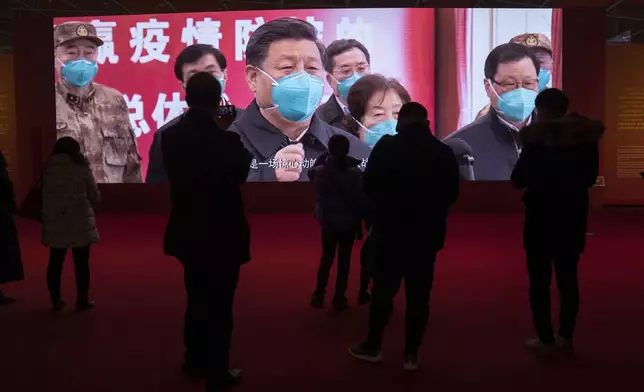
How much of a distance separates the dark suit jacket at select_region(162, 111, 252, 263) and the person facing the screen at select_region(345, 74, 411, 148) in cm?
686

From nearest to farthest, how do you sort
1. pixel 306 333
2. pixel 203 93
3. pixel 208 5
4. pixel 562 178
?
pixel 203 93 → pixel 562 178 → pixel 306 333 → pixel 208 5

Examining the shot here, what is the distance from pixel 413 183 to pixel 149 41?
8.10 m

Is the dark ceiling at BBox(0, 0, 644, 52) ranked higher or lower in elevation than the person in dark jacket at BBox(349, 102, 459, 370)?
higher

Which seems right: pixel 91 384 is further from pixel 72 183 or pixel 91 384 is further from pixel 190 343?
pixel 72 183

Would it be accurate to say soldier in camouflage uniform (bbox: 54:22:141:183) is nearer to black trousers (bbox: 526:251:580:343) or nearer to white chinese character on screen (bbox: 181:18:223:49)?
white chinese character on screen (bbox: 181:18:223:49)

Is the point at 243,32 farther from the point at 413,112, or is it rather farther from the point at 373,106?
the point at 413,112

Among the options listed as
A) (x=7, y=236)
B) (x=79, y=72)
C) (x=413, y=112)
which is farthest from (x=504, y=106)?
(x=7, y=236)

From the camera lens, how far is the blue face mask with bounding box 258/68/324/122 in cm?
936

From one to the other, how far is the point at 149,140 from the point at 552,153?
791 centimetres

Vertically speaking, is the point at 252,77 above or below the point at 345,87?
above

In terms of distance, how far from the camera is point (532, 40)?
31.6 feet

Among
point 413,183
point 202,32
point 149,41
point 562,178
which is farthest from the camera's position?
point 149,41

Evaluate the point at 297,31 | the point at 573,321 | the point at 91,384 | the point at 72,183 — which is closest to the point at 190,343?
the point at 91,384

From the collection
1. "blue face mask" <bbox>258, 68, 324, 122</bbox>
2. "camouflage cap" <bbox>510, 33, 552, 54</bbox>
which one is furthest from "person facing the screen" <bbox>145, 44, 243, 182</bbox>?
"camouflage cap" <bbox>510, 33, 552, 54</bbox>
